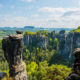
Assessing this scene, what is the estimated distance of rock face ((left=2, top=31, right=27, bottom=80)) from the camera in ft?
61.8

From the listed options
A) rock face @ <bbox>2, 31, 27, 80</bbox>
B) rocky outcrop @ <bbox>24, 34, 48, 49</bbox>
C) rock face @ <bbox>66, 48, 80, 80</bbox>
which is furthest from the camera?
rocky outcrop @ <bbox>24, 34, 48, 49</bbox>

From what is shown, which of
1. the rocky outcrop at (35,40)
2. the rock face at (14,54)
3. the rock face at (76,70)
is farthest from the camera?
the rocky outcrop at (35,40)

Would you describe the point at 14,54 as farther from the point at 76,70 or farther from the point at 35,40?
the point at 35,40

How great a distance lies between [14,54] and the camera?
19.5 metres

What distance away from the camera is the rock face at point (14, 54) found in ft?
61.8

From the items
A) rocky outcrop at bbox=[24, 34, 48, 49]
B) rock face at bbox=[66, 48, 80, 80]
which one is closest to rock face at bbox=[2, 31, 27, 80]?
rock face at bbox=[66, 48, 80, 80]

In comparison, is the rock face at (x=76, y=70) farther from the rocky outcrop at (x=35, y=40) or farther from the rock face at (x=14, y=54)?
the rocky outcrop at (x=35, y=40)

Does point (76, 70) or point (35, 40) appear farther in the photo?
point (35, 40)

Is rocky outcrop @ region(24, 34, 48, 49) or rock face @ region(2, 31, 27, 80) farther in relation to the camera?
rocky outcrop @ region(24, 34, 48, 49)

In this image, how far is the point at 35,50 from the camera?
110m

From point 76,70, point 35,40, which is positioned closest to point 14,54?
point 76,70

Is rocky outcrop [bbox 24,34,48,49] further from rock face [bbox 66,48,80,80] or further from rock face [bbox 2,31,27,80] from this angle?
rock face [bbox 66,48,80,80]

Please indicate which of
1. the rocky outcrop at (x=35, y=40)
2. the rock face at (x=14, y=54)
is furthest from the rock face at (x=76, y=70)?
the rocky outcrop at (x=35, y=40)

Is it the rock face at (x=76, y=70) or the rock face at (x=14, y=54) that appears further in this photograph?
the rock face at (x=14, y=54)
